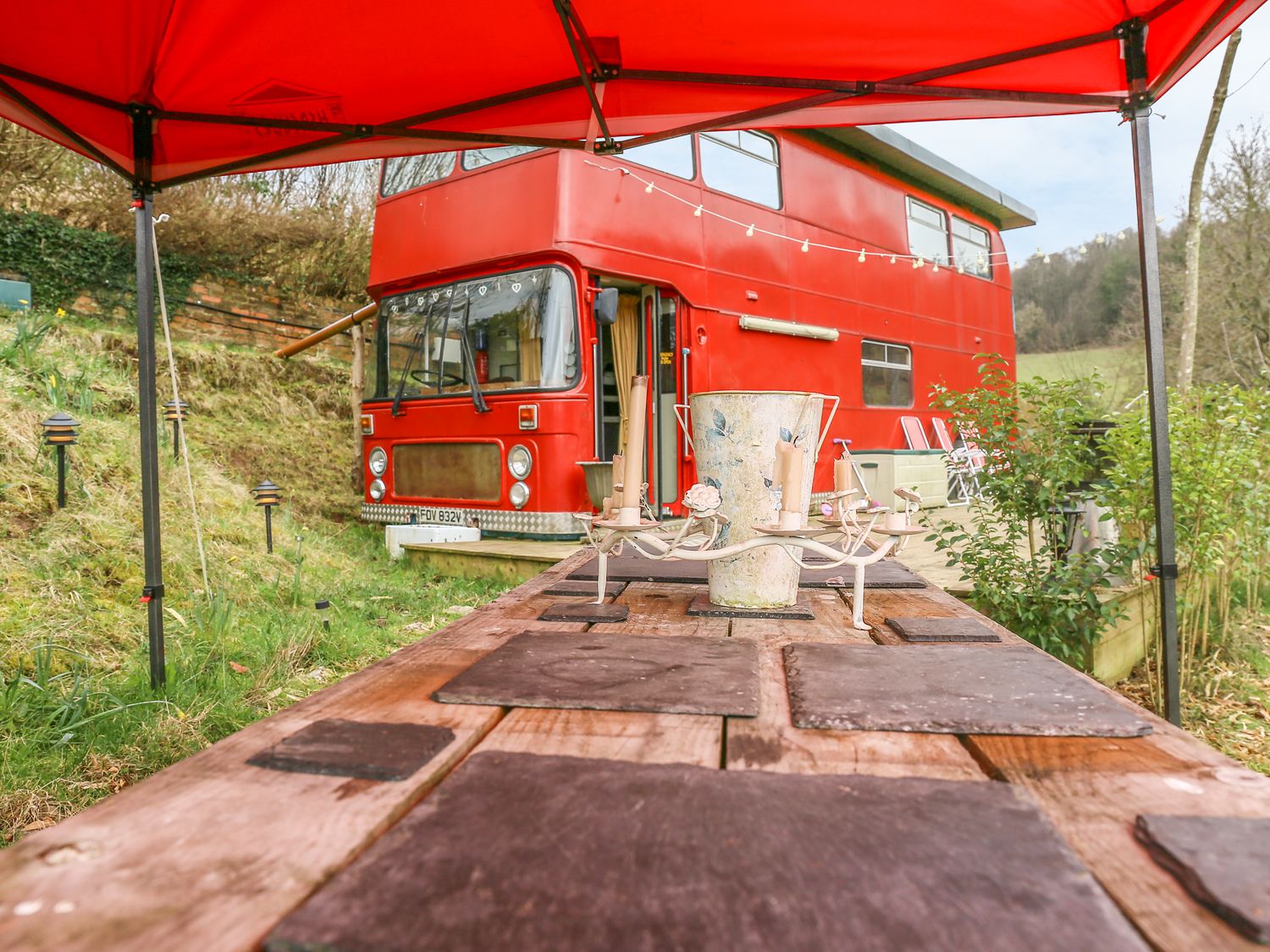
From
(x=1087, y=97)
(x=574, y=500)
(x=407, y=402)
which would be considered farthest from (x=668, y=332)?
(x=1087, y=97)

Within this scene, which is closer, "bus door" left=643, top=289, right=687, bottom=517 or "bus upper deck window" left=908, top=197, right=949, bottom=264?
"bus door" left=643, top=289, right=687, bottom=517

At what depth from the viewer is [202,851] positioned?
2.33ft

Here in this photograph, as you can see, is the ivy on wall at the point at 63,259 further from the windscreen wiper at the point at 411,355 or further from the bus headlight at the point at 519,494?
the bus headlight at the point at 519,494

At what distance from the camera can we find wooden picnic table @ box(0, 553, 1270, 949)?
605mm

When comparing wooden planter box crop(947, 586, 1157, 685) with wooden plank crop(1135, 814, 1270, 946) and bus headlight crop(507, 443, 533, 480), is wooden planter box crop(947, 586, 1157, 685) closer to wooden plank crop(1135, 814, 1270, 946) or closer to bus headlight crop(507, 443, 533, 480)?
bus headlight crop(507, 443, 533, 480)

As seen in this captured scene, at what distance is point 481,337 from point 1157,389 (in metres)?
4.28

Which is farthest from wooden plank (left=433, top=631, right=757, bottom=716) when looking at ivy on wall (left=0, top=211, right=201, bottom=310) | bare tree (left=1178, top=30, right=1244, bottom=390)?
ivy on wall (left=0, top=211, right=201, bottom=310)

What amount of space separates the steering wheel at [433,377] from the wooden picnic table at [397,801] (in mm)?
4658

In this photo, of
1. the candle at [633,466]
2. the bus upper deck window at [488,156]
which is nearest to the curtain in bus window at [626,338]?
the bus upper deck window at [488,156]

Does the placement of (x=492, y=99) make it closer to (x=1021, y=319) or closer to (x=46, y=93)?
(x=46, y=93)

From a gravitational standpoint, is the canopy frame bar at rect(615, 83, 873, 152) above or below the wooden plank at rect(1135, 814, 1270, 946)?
above

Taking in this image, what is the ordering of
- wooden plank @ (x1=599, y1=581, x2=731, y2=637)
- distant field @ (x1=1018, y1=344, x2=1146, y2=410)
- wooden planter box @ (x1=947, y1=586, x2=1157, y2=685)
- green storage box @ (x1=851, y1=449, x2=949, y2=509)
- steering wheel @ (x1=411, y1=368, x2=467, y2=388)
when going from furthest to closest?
distant field @ (x1=1018, y1=344, x2=1146, y2=410), green storage box @ (x1=851, y1=449, x2=949, y2=509), steering wheel @ (x1=411, y1=368, x2=467, y2=388), wooden planter box @ (x1=947, y1=586, x2=1157, y2=685), wooden plank @ (x1=599, y1=581, x2=731, y2=637)

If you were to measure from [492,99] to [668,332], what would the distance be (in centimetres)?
339

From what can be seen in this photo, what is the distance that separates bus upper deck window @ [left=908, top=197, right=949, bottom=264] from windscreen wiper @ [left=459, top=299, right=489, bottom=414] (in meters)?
5.20
